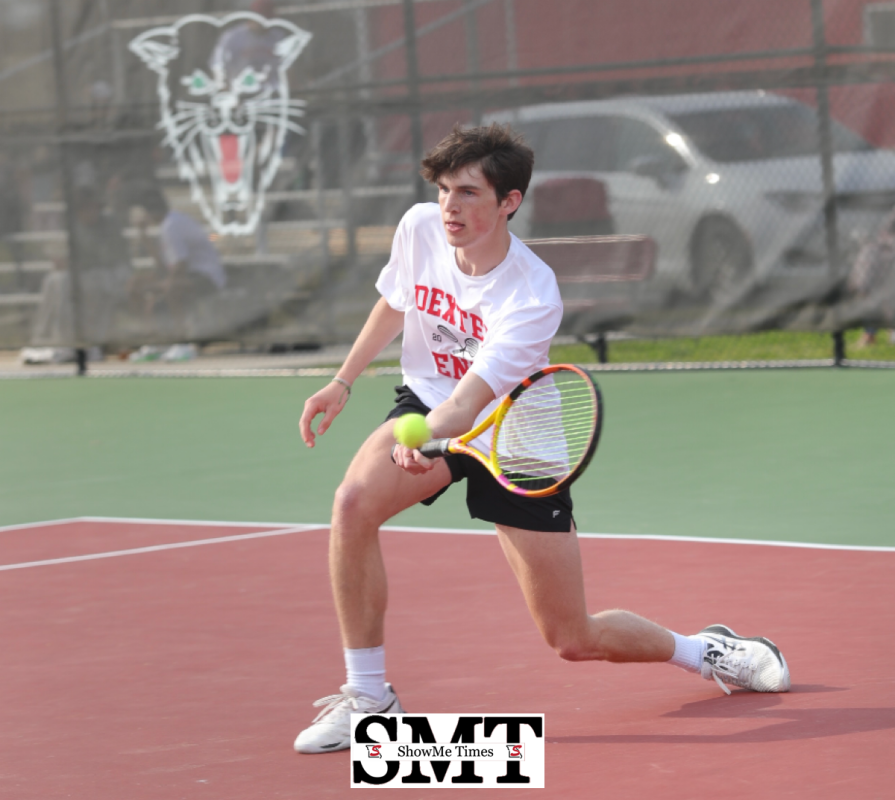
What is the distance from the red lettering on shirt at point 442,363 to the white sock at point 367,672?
75 cm

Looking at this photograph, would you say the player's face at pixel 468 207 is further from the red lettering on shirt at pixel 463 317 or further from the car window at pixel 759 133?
the car window at pixel 759 133

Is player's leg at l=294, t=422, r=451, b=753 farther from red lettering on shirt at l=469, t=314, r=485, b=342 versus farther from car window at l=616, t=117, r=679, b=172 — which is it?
car window at l=616, t=117, r=679, b=172

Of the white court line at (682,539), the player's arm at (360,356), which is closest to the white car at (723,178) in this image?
the white court line at (682,539)

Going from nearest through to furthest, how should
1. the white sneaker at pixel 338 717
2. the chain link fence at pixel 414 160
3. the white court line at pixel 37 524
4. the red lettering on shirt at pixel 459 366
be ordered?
the white sneaker at pixel 338 717 → the red lettering on shirt at pixel 459 366 → the white court line at pixel 37 524 → the chain link fence at pixel 414 160

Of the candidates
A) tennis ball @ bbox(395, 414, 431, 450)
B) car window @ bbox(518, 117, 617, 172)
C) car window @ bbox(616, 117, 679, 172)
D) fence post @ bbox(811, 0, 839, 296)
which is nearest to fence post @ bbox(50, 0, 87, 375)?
car window @ bbox(518, 117, 617, 172)

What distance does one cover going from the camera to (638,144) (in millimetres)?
10109

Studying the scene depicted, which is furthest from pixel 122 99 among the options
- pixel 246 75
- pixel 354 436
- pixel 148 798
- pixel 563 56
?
pixel 148 798

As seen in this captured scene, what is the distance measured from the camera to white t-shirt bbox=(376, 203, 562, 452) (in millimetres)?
3676

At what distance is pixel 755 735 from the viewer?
355 cm

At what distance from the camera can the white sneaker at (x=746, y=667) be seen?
3.90m

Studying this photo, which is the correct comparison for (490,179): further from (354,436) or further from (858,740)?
(354,436)

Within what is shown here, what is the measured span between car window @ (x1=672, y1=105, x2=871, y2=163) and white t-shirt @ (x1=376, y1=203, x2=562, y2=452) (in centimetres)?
625

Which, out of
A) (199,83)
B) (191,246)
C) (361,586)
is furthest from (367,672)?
(199,83)

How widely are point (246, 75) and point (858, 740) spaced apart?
8.63 m
